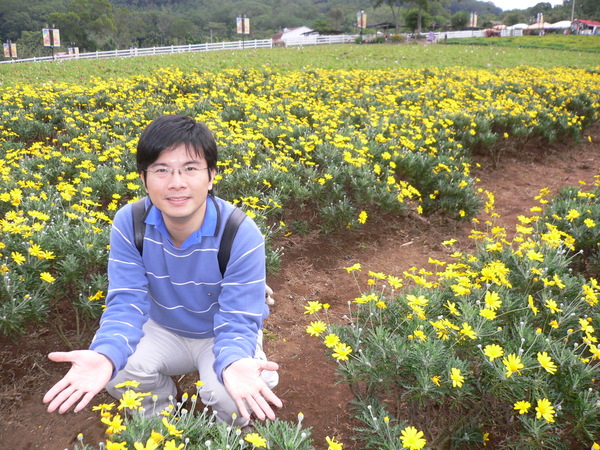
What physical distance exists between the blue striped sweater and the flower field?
0.31 m

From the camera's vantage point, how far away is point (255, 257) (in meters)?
2.10

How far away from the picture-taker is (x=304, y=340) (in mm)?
3291

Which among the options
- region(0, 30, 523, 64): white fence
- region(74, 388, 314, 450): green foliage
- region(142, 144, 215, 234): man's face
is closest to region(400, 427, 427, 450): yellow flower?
region(74, 388, 314, 450): green foliage

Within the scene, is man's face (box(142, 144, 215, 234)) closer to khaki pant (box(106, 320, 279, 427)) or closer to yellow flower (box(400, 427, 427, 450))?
khaki pant (box(106, 320, 279, 427))

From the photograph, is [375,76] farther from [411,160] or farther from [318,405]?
[318,405]

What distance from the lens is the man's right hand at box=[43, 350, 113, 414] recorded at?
159 cm

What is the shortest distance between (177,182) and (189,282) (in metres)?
0.49

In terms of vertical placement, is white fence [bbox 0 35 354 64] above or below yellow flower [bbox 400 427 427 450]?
above

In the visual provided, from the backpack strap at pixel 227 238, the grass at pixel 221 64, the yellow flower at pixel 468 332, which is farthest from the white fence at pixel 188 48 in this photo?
the yellow flower at pixel 468 332

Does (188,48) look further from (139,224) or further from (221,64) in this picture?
(139,224)

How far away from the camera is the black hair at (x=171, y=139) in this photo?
2.02m

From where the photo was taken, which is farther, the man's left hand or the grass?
the grass

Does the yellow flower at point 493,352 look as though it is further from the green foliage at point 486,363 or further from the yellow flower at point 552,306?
the yellow flower at point 552,306

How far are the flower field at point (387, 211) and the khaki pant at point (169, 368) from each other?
0.33 meters
